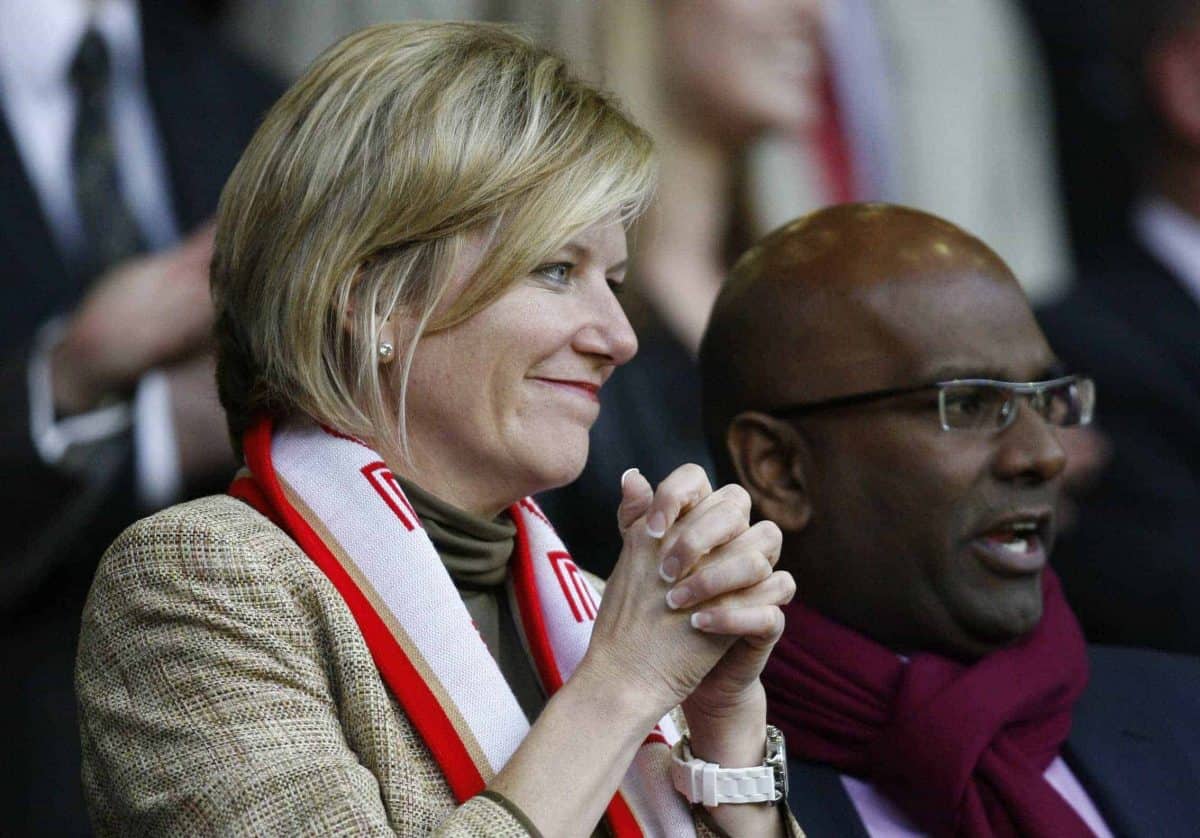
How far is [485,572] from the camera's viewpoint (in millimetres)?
2277

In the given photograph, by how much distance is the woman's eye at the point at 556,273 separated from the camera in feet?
7.36

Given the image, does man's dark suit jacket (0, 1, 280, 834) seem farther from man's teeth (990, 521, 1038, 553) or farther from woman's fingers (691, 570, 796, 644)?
woman's fingers (691, 570, 796, 644)

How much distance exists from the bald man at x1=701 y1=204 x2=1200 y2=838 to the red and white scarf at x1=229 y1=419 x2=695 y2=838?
0.47 m

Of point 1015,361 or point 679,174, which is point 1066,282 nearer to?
point 679,174

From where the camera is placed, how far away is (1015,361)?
2.73 m

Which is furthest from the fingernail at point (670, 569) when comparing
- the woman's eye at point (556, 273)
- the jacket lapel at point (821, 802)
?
the jacket lapel at point (821, 802)

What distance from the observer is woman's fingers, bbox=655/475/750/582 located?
1963 mm

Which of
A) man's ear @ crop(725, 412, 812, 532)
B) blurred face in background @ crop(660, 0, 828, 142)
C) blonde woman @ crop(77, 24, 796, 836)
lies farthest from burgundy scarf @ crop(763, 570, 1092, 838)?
blurred face in background @ crop(660, 0, 828, 142)

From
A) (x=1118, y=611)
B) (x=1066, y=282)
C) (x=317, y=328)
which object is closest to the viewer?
(x=317, y=328)

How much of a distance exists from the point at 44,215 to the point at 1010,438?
1858mm

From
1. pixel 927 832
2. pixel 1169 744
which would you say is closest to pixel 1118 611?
pixel 1169 744

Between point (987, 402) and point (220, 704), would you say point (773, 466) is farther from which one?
point (220, 704)

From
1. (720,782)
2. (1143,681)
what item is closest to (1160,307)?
(1143,681)

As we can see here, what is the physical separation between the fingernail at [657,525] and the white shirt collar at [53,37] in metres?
2.06
